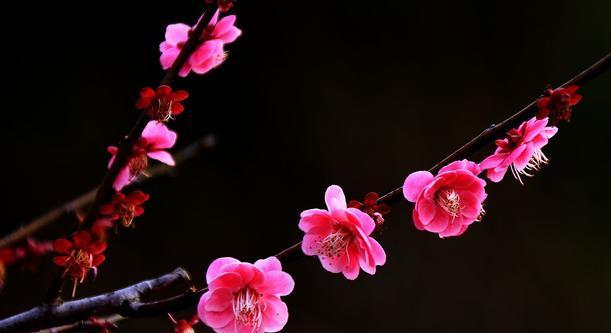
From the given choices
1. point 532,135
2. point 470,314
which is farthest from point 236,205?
point 532,135

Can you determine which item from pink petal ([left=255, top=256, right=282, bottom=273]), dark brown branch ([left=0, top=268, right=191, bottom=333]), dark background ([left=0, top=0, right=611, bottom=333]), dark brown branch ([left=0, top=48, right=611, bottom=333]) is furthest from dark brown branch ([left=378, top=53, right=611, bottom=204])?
dark background ([left=0, top=0, right=611, bottom=333])

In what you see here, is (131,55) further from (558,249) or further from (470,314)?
(558,249)

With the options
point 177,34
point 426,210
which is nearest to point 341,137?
point 177,34

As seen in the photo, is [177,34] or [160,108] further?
[177,34]

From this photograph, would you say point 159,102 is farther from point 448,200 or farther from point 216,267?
point 448,200

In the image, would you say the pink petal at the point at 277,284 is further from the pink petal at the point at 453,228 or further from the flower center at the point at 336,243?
the pink petal at the point at 453,228
